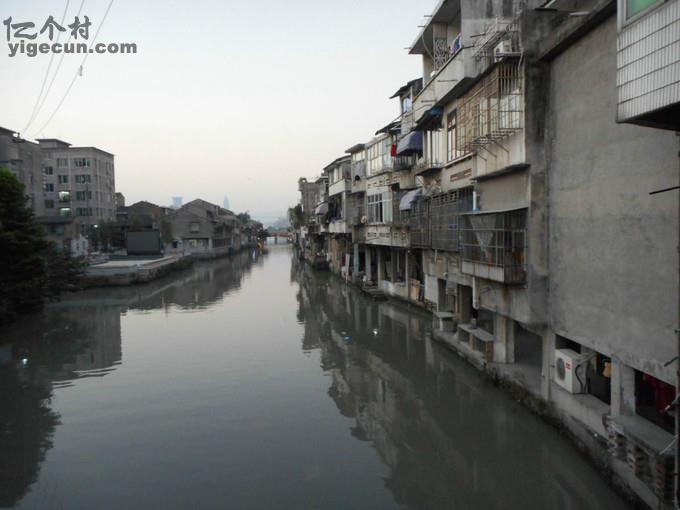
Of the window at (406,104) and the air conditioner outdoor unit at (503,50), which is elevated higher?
the window at (406,104)

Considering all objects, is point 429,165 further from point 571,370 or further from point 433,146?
point 571,370

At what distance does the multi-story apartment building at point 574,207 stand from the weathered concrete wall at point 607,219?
26 millimetres

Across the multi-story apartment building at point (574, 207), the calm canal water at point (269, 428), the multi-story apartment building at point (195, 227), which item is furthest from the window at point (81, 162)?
the multi-story apartment building at point (574, 207)

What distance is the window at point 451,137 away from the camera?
1521 centimetres

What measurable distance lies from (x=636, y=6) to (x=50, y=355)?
1890 cm

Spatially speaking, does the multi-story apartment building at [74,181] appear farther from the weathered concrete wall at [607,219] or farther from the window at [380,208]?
the weathered concrete wall at [607,219]

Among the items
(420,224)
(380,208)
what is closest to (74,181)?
(380,208)

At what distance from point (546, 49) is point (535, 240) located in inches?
134

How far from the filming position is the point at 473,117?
12.5 metres

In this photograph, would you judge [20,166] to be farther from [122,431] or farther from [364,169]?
[122,431]

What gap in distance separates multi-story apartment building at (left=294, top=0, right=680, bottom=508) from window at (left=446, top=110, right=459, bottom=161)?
3.1 inches

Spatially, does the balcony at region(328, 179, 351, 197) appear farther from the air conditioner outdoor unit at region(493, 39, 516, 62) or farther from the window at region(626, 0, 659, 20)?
the window at region(626, 0, 659, 20)

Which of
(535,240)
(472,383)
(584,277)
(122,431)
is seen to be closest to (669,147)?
(584,277)

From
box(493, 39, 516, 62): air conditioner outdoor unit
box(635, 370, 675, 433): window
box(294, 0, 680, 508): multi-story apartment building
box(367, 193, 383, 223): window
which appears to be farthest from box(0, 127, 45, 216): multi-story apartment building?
box(635, 370, 675, 433): window
